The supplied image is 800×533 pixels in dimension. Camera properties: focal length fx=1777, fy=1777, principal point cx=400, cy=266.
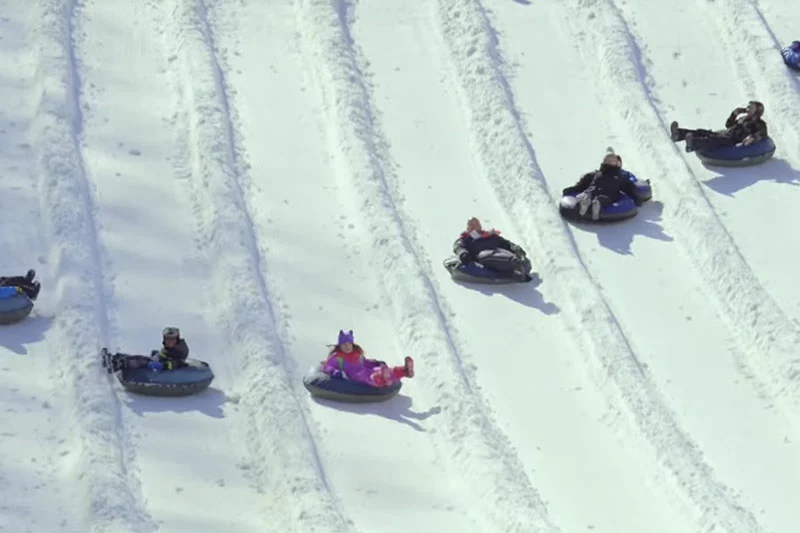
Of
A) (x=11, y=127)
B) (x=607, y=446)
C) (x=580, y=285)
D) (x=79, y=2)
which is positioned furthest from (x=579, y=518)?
(x=79, y=2)

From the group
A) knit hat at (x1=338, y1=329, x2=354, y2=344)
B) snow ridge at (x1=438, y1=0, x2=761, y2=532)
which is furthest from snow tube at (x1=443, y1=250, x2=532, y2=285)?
knit hat at (x1=338, y1=329, x2=354, y2=344)

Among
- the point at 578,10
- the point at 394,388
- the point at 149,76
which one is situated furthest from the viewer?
the point at 578,10

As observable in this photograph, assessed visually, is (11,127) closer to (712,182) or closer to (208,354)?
(208,354)

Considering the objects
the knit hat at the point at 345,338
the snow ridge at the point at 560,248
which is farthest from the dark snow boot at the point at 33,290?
the snow ridge at the point at 560,248

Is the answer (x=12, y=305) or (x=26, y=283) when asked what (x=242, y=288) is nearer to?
(x=26, y=283)

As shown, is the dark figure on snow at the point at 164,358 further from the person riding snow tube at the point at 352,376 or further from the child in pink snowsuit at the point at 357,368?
the child in pink snowsuit at the point at 357,368

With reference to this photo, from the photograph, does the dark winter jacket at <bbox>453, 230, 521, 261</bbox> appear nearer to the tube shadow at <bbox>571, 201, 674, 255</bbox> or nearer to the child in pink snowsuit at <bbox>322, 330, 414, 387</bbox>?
the tube shadow at <bbox>571, 201, 674, 255</bbox>
